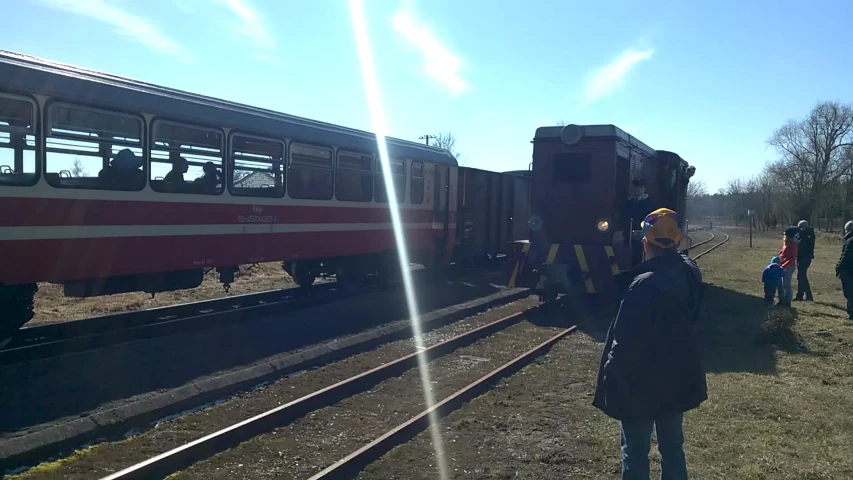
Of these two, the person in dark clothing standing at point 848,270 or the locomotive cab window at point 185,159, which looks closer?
the locomotive cab window at point 185,159

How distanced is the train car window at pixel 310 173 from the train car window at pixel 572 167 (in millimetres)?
4499

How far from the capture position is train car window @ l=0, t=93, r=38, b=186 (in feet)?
24.9

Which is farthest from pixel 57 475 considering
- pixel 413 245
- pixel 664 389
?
pixel 413 245

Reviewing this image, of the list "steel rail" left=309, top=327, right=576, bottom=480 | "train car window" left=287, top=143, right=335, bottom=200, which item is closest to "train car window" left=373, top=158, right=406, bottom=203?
"train car window" left=287, top=143, right=335, bottom=200

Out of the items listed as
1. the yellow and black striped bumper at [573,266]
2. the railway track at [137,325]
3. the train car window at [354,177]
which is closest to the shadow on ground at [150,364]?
the railway track at [137,325]

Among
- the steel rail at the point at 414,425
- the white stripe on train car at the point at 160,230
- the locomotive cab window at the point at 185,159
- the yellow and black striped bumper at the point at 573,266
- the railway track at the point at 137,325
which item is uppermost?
the locomotive cab window at the point at 185,159

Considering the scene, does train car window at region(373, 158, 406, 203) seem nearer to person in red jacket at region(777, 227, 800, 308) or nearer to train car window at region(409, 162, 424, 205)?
train car window at region(409, 162, 424, 205)

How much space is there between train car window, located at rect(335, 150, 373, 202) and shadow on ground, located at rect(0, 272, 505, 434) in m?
2.59

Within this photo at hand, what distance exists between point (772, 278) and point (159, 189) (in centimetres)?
1184

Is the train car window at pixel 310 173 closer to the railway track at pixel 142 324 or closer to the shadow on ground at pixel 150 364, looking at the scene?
the railway track at pixel 142 324

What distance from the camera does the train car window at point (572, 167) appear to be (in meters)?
12.5

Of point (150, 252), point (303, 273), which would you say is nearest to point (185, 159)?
point (150, 252)

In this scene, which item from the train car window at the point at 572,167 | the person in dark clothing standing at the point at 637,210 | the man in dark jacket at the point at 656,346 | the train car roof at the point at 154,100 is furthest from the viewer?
the train car window at the point at 572,167

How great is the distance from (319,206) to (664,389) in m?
9.97
